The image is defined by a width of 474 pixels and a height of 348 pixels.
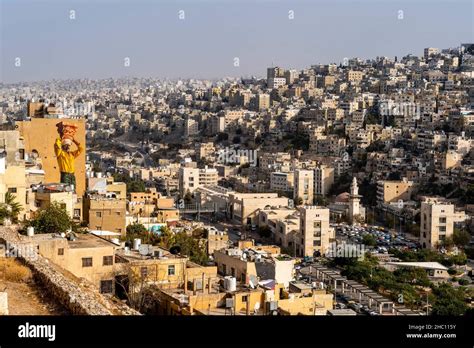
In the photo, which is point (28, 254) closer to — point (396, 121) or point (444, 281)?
point (444, 281)

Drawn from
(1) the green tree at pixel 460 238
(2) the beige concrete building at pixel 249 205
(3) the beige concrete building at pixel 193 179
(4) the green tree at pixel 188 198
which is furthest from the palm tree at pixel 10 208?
(3) the beige concrete building at pixel 193 179

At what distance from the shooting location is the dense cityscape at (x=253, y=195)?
4660 mm

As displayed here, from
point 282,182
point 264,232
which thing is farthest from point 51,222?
point 282,182

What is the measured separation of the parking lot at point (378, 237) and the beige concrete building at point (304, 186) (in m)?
3.55

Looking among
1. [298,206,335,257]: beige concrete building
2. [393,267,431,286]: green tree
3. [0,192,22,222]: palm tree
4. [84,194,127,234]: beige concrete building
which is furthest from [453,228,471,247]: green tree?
[0,192,22,222]: palm tree

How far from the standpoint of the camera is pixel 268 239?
14.7m

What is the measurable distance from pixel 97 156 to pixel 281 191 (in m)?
9.41

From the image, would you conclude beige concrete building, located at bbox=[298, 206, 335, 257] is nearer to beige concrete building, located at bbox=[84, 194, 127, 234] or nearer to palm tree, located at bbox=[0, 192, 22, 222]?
beige concrete building, located at bbox=[84, 194, 127, 234]

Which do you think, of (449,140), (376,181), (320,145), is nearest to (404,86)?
(320,145)

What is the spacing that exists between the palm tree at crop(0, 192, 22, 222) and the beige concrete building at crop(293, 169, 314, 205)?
13497 millimetres

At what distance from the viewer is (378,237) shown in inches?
581

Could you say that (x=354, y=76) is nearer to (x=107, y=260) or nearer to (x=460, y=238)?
(x=460, y=238)

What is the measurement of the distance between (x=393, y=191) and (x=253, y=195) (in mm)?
3586

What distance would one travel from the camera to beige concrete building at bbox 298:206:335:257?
13141 millimetres
